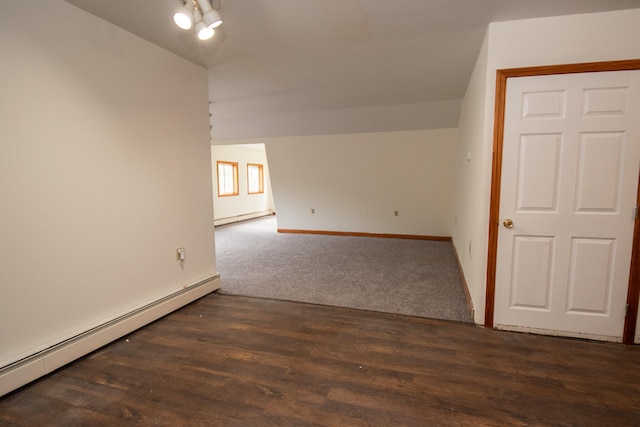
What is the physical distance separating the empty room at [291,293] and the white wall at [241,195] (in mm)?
5341

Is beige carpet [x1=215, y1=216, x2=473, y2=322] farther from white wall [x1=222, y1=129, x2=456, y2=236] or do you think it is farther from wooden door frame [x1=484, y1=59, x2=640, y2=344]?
white wall [x1=222, y1=129, x2=456, y2=236]

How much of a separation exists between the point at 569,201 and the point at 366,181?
4.39m

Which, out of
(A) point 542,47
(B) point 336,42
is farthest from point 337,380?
(A) point 542,47

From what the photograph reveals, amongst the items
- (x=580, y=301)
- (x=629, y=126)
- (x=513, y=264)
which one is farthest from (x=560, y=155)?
(x=580, y=301)

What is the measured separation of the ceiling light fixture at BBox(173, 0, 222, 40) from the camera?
70.6 inches

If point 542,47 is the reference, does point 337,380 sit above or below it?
below

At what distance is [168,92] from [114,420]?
2439 mm

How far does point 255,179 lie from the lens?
1047 cm

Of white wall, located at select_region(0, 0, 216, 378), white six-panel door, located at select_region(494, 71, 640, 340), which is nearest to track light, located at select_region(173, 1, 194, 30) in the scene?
white wall, located at select_region(0, 0, 216, 378)

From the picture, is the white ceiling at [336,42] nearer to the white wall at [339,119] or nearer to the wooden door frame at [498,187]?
the wooden door frame at [498,187]

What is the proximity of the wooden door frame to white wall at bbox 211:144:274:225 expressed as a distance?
657 cm

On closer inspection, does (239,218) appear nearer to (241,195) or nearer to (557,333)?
(241,195)

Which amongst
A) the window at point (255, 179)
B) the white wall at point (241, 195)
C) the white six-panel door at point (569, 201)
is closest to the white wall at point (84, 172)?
the white six-panel door at point (569, 201)

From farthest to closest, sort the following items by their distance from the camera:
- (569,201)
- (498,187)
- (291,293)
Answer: (291,293)
(498,187)
(569,201)
